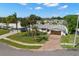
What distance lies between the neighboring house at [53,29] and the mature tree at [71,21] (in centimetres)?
10

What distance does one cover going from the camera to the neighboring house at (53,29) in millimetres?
7973

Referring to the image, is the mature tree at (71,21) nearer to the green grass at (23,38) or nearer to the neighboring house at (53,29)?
the neighboring house at (53,29)

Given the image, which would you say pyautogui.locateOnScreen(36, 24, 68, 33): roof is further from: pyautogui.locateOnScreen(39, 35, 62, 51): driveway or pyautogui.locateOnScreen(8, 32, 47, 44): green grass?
pyautogui.locateOnScreen(8, 32, 47, 44): green grass

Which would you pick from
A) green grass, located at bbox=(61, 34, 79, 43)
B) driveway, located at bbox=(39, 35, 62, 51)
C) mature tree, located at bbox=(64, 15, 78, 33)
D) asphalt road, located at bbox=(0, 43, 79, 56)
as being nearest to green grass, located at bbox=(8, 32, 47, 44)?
driveway, located at bbox=(39, 35, 62, 51)

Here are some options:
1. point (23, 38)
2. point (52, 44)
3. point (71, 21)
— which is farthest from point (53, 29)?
point (23, 38)

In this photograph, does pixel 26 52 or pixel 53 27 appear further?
pixel 53 27

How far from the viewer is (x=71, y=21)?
793 cm

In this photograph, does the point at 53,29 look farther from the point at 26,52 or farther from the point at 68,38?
the point at 26,52

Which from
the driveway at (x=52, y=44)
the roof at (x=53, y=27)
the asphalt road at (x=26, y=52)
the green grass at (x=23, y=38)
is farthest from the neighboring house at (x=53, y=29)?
the asphalt road at (x=26, y=52)

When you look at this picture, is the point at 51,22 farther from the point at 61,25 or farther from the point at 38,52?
the point at 38,52

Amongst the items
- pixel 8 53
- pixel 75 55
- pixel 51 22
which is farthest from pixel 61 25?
pixel 8 53

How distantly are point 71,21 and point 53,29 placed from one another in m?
0.46

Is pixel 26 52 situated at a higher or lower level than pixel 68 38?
lower

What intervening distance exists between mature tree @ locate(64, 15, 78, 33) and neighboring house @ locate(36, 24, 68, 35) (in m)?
0.10
